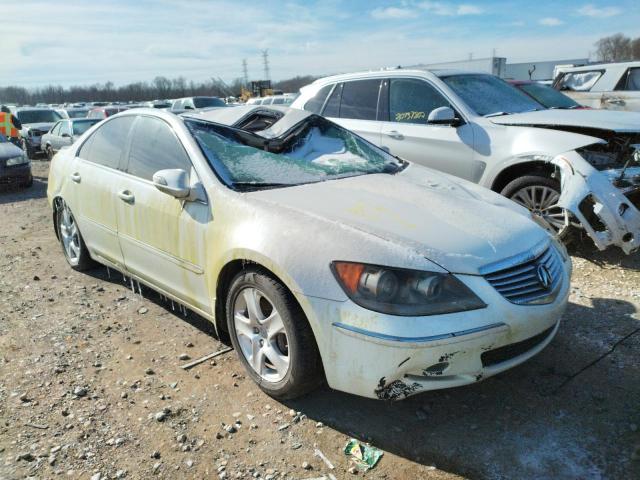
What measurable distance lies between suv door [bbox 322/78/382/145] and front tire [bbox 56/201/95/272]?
3.22 m

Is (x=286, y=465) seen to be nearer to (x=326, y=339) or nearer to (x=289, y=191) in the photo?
(x=326, y=339)

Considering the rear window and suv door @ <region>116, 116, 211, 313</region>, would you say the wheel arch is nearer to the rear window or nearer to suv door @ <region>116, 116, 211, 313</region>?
suv door @ <region>116, 116, 211, 313</region>

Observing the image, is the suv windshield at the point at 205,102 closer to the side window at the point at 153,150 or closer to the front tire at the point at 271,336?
the side window at the point at 153,150

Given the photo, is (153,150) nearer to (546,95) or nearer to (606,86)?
(546,95)

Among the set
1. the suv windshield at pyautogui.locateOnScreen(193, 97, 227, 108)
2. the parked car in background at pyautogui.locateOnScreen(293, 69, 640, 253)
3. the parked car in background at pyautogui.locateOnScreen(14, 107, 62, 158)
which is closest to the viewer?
the parked car in background at pyautogui.locateOnScreen(293, 69, 640, 253)

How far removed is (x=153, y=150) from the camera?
11.6 ft

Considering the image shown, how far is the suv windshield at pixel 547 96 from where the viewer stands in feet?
21.6

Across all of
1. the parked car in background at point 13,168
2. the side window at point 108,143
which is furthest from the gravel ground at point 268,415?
the parked car in background at point 13,168

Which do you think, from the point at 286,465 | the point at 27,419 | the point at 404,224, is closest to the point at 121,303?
the point at 27,419

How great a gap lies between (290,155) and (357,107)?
9.76 feet

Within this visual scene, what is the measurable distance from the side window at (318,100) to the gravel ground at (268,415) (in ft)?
12.2

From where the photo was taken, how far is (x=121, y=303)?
4.14m

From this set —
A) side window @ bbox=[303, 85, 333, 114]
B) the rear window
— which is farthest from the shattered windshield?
the rear window

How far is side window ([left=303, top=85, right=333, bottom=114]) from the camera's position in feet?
21.3
